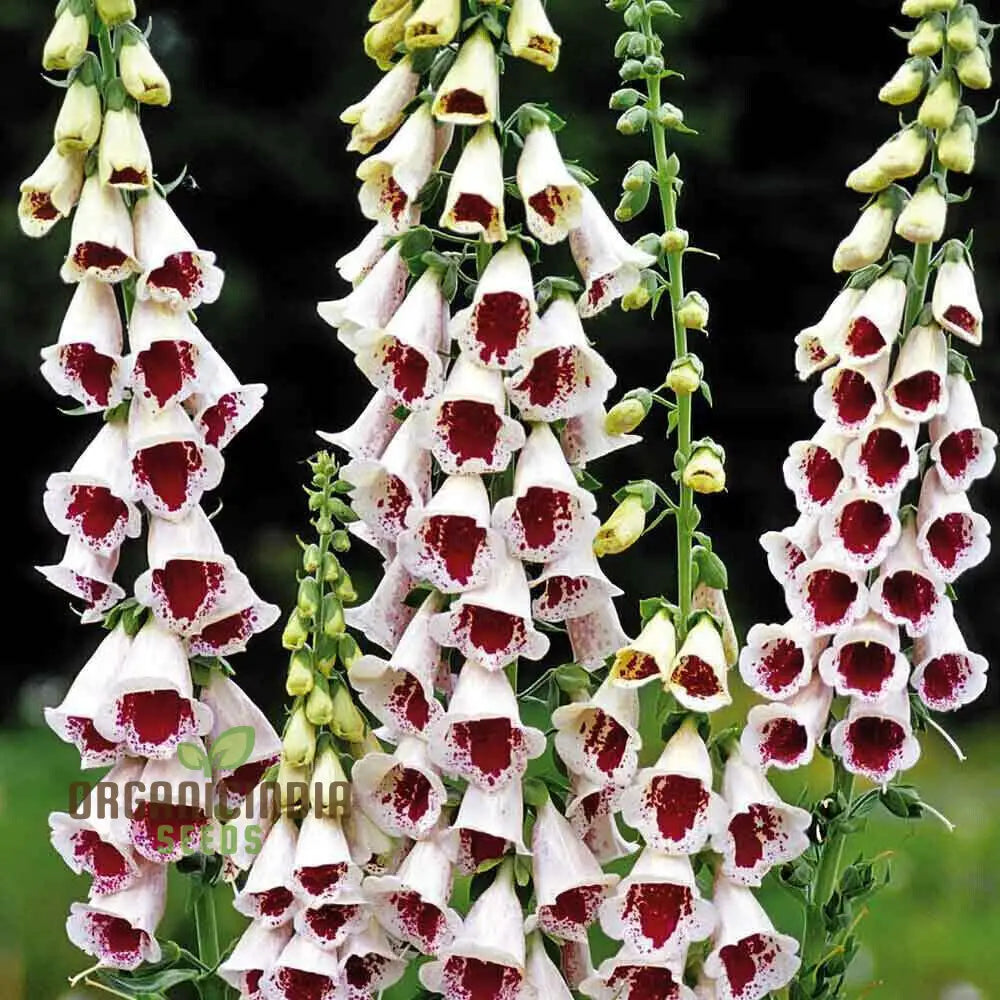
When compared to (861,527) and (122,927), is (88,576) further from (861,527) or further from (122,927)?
(861,527)

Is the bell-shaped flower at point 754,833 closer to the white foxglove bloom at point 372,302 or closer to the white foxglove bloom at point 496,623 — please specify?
the white foxglove bloom at point 496,623

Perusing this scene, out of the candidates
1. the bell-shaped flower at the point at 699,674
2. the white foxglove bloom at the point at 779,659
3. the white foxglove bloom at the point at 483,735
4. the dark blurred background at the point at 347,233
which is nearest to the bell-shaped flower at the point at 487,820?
the white foxglove bloom at the point at 483,735

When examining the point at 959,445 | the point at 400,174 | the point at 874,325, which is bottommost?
the point at 959,445

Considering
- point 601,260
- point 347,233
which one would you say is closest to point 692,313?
point 601,260

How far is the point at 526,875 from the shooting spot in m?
2.48

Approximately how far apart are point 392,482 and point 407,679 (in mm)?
274

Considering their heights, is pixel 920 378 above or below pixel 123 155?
below

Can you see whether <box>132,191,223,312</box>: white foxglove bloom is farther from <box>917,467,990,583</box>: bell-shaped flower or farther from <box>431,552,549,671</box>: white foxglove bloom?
<box>917,467,990,583</box>: bell-shaped flower

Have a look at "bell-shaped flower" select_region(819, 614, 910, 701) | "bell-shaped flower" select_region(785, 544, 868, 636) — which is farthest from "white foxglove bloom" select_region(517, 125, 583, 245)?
"bell-shaped flower" select_region(819, 614, 910, 701)

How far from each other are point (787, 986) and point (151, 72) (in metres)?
1.58

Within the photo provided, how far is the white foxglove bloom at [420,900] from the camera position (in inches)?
92.8

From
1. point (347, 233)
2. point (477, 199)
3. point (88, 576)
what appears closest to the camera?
point (477, 199)

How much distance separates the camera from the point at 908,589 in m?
Answer: 2.41

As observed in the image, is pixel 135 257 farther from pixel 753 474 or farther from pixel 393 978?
pixel 753 474
